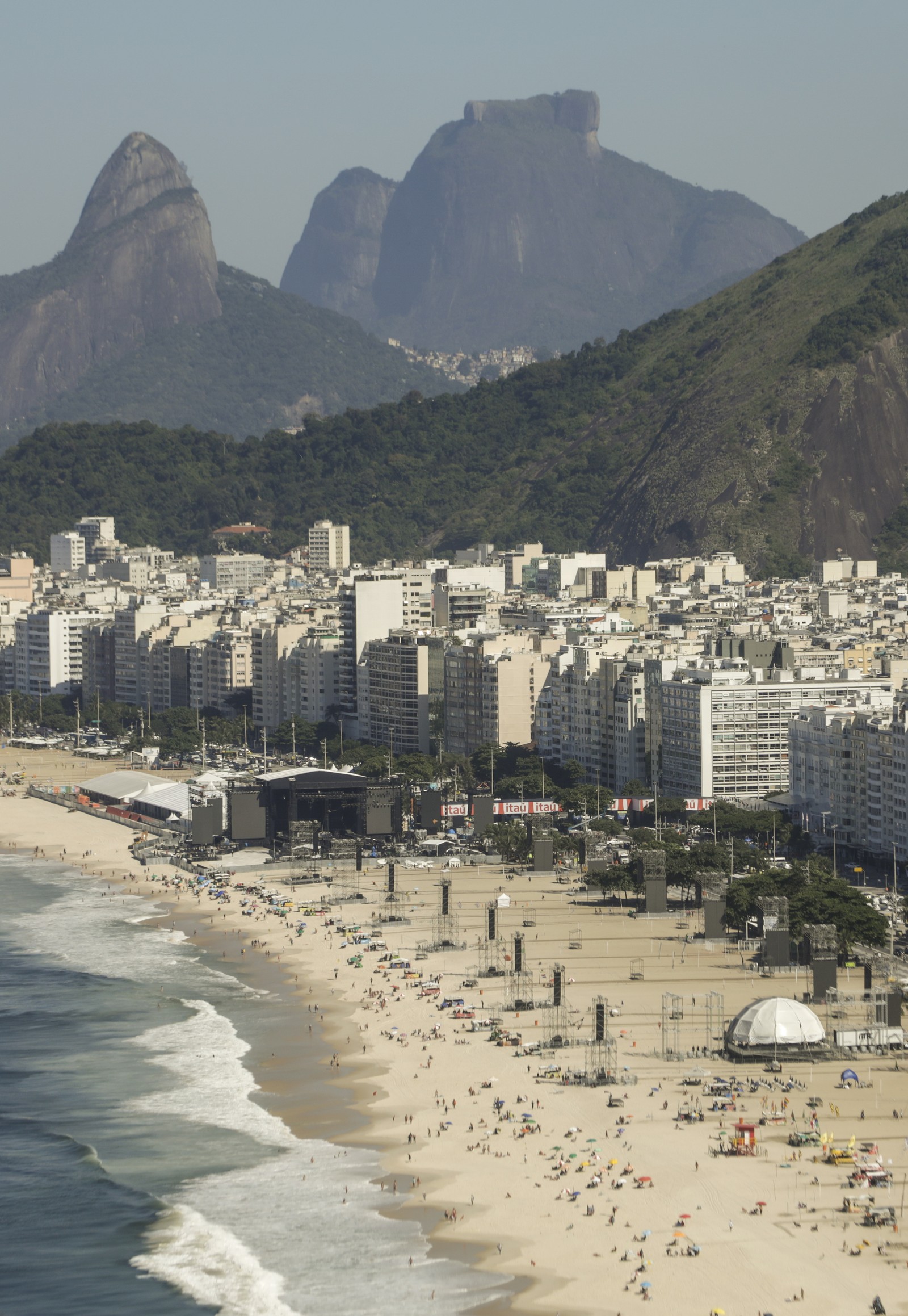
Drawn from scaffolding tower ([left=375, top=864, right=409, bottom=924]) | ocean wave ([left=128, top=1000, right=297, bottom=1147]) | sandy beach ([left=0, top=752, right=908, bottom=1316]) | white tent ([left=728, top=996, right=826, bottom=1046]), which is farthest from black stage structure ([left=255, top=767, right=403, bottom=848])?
white tent ([left=728, top=996, right=826, bottom=1046])

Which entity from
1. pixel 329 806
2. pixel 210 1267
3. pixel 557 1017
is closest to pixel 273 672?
pixel 329 806

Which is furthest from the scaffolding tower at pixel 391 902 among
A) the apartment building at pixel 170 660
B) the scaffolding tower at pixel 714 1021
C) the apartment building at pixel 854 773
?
the apartment building at pixel 170 660

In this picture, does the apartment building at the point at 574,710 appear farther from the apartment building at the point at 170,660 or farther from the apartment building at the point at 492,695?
the apartment building at the point at 170,660

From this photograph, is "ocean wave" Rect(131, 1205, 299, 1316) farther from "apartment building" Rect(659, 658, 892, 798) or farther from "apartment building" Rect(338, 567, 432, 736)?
"apartment building" Rect(338, 567, 432, 736)

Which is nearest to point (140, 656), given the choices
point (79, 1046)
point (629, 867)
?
point (629, 867)

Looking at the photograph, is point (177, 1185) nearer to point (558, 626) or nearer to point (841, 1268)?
point (841, 1268)
